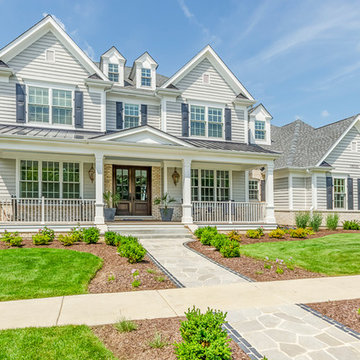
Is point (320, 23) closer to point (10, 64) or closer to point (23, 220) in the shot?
point (10, 64)

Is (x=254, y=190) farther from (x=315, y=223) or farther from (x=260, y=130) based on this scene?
(x=315, y=223)


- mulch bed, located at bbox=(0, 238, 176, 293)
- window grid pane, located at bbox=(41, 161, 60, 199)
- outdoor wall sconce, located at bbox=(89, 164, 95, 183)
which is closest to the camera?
mulch bed, located at bbox=(0, 238, 176, 293)

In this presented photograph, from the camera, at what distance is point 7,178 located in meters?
13.3

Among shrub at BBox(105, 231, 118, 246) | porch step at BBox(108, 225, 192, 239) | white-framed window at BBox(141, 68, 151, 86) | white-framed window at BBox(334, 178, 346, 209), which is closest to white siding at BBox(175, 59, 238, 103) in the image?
white-framed window at BBox(141, 68, 151, 86)

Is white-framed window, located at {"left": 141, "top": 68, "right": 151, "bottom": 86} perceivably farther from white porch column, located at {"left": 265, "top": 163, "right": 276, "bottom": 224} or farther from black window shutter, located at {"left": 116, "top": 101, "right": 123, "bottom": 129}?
white porch column, located at {"left": 265, "top": 163, "right": 276, "bottom": 224}

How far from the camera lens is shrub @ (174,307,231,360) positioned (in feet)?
9.37

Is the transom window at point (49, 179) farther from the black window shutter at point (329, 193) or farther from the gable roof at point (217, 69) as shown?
the black window shutter at point (329, 193)

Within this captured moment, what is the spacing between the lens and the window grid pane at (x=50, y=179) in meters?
13.8

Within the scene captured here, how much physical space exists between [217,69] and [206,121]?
9.99 feet

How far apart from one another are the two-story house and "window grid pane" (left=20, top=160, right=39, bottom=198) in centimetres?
4

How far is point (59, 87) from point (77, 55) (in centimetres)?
181

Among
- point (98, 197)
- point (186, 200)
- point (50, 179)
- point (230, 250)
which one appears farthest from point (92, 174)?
point (230, 250)

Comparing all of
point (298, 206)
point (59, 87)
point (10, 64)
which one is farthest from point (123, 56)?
point (298, 206)

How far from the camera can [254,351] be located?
3.37m
